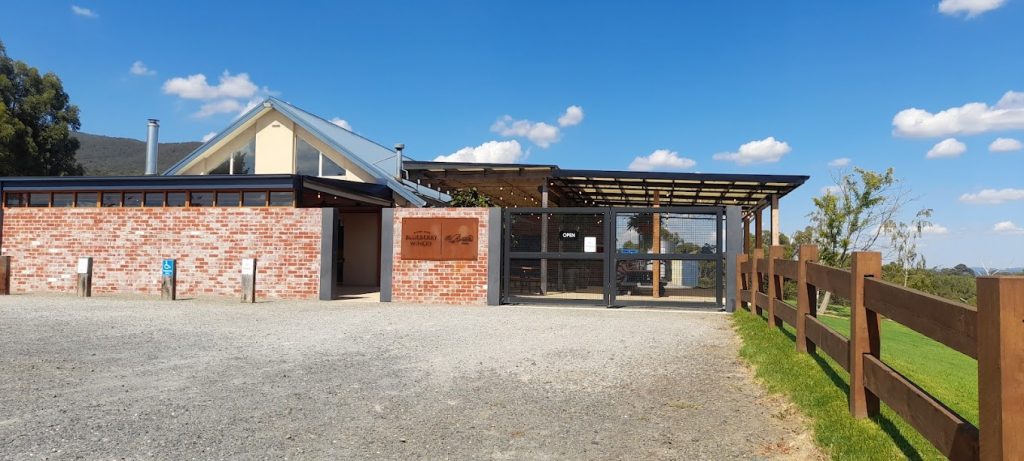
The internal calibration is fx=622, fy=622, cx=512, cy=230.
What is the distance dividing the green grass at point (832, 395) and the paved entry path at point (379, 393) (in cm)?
20

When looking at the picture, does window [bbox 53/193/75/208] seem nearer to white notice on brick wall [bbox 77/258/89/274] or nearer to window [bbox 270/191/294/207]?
white notice on brick wall [bbox 77/258/89/274]

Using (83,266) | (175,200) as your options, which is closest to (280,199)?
(175,200)

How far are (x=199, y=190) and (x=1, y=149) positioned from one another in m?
23.1

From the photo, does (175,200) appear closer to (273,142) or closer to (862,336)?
(273,142)

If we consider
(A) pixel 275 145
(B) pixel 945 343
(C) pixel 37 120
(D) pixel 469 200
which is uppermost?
(C) pixel 37 120

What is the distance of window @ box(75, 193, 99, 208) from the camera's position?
1532 cm

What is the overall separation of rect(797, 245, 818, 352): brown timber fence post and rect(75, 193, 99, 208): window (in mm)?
15982

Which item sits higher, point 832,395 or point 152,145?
point 152,145

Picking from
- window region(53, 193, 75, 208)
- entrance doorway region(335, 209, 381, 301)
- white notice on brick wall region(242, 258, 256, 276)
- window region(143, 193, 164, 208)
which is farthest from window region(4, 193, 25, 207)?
entrance doorway region(335, 209, 381, 301)

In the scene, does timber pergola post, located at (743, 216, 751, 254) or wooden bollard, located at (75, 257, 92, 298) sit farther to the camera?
timber pergola post, located at (743, 216, 751, 254)

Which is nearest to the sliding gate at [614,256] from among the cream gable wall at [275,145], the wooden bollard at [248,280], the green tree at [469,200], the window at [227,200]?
the green tree at [469,200]

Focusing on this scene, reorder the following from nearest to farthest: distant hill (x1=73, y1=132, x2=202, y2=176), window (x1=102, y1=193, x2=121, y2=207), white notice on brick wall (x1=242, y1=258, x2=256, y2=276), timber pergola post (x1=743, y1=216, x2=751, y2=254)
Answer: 1. white notice on brick wall (x1=242, y1=258, x2=256, y2=276)
2. window (x1=102, y1=193, x2=121, y2=207)
3. timber pergola post (x1=743, y1=216, x2=751, y2=254)
4. distant hill (x1=73, y1=132, x2=202, y2=176)

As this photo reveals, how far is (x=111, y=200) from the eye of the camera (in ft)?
50.0

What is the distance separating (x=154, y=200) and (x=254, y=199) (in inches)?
101
